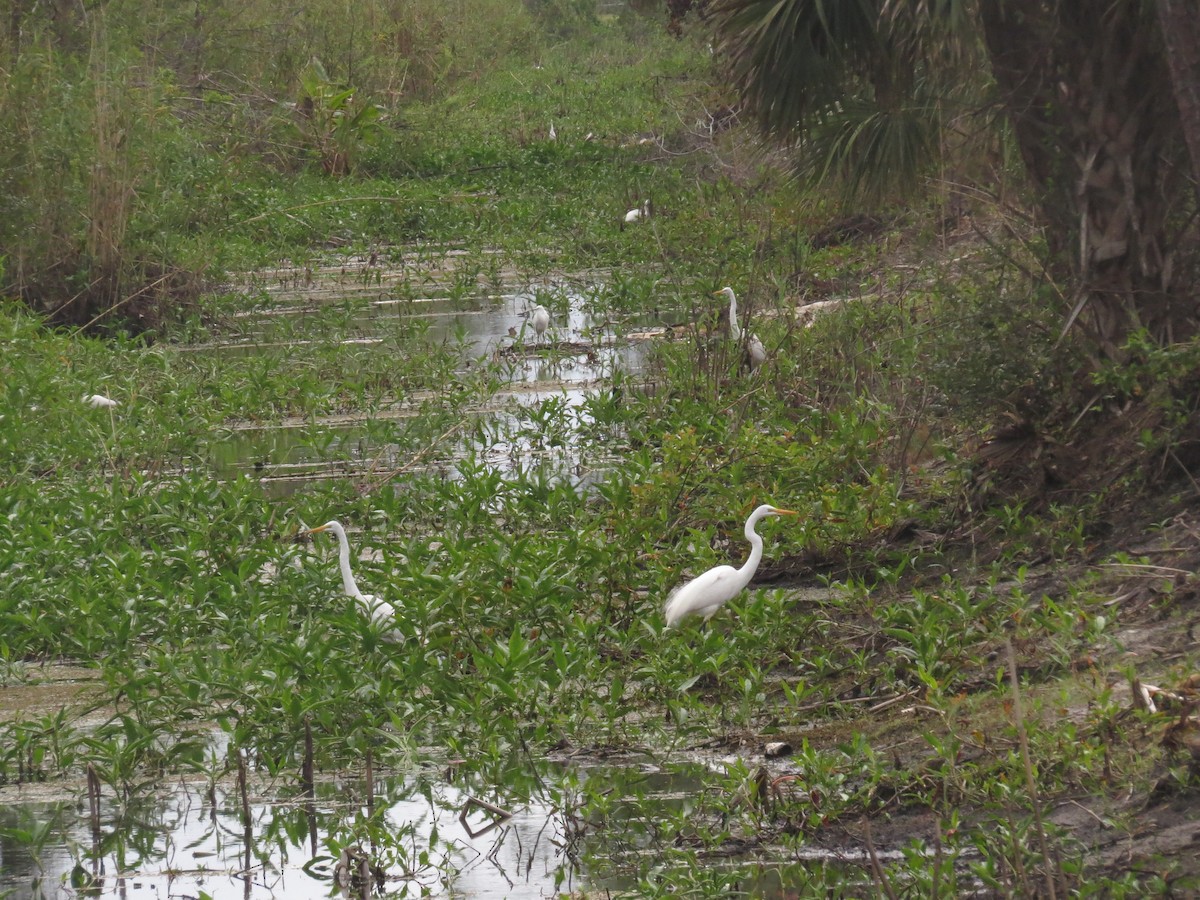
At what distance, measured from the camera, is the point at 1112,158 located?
6.48 metres

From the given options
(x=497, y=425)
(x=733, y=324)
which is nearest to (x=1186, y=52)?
(x=497, y=425)

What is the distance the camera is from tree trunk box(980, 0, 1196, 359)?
6414 millimetres

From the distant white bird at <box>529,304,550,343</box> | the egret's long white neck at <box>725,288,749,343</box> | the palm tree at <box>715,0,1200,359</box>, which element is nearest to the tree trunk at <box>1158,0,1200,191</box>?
the palm tree at <box>715,0,1200,359</box>

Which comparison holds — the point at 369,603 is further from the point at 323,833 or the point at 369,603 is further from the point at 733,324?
the point at 733,324

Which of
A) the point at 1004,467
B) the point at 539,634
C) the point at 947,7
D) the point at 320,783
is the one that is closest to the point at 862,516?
the point at 1004,467

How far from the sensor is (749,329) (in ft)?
32.4

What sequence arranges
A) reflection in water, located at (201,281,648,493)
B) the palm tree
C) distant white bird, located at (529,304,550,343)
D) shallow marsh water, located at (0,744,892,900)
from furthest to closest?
distant white bird, located at (529,304,550,343) < reflection in water, located at (201,281,648,493) < the palm tree < shallow marsh water, located at (0,744,892,900)

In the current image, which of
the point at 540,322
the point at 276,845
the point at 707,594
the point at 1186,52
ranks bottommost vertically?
the point at 276,845

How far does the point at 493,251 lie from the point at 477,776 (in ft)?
42.4

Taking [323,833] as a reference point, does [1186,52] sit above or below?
above

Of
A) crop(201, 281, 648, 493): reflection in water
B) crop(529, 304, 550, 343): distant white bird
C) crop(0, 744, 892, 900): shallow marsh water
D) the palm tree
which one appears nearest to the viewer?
crop(0, 744, 892, 900): shallow marsh water

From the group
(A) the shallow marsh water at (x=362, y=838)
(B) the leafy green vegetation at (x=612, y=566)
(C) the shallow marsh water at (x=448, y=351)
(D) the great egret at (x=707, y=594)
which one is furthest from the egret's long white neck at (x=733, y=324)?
(A) the shallow marsh water at (x=362, y=838)

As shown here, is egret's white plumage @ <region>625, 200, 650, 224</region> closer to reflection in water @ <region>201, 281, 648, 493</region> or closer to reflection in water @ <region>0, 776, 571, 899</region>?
reflection in water @ <region>201, 281, 648, 493</region>

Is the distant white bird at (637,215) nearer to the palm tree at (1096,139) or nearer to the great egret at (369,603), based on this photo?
the palm tree at (1096,139)
